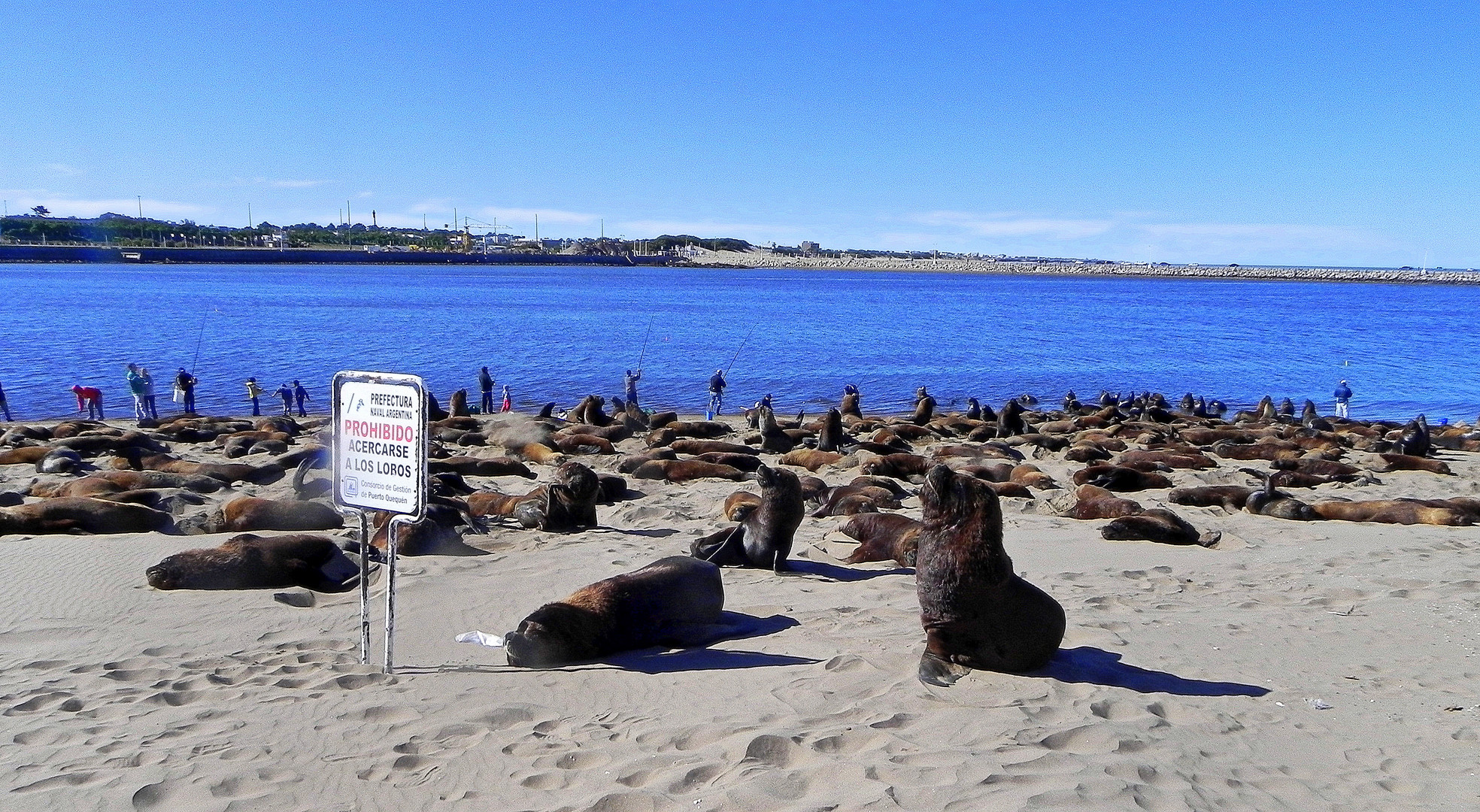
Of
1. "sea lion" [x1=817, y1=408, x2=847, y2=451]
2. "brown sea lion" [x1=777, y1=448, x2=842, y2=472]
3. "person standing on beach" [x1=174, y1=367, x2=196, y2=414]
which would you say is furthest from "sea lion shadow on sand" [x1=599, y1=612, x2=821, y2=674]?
"person standing on beach" [x1=174, y1=367, x2=196, y2=414]

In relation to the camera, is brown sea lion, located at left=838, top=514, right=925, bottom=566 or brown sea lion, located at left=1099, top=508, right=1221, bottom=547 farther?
brown sea lion, located at left=1099, top=508, right=1221, bottom=547

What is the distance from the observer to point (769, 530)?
7887 mm

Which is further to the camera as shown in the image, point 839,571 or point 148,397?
point 148,397

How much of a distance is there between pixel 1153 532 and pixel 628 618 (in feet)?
17.9

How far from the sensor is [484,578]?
24.3 feet

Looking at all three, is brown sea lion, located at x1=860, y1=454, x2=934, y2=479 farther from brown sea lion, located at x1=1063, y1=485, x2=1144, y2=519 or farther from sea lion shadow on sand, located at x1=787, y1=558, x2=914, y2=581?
sea lion shadow on sand, located at x1=787, y1=558, x2=914, y2=581

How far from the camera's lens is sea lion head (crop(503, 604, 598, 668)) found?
5.38 m

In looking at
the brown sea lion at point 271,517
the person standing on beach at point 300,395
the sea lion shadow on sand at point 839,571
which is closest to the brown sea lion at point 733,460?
the sea lion shadow on sand at point 839,571

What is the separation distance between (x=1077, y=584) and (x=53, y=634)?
654 cm

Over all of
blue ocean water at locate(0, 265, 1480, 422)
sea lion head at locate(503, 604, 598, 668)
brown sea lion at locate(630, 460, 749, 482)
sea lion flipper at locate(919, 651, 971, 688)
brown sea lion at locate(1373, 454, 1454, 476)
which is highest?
sea lion flipper at locate(919, 651, 971, 688)

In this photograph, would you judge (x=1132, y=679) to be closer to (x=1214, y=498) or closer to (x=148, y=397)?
(x=1214, y=498)

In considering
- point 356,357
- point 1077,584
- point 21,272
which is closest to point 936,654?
point 1077,584

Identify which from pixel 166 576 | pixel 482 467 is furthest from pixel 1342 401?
pixel 166 576

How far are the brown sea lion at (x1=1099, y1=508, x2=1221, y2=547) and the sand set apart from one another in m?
1.36
